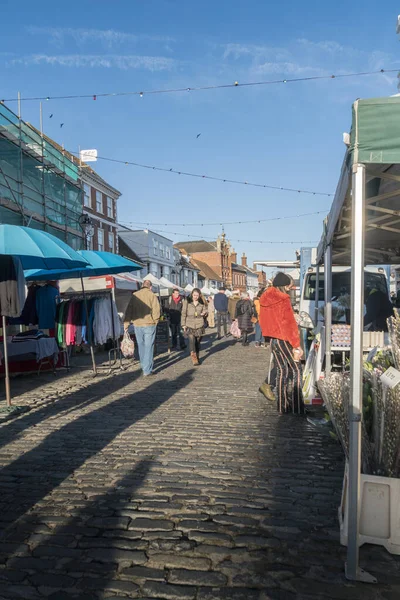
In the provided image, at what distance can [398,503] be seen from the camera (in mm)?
2744

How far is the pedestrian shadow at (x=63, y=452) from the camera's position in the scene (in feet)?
11.7

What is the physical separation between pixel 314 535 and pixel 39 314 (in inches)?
324

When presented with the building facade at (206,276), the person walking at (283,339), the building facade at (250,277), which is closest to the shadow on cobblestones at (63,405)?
the person walking at (283,339)

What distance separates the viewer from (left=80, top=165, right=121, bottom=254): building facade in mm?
37406

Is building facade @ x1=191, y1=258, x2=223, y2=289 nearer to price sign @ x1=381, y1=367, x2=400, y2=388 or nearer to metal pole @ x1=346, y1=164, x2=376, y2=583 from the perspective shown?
price sign @ x1=381, y1=367, x2=400, y2=388

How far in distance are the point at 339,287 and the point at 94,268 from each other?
16.9 ft

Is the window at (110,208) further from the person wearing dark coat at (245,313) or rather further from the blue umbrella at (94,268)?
the blue umbrella at (94,268)

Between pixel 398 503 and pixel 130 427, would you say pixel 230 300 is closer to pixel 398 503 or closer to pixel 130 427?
pixel 130 427

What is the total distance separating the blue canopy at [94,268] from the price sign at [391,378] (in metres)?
6.90

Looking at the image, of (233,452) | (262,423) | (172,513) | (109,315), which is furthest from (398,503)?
(109,315)

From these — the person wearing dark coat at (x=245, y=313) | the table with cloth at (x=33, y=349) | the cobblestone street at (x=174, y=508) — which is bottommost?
the cobblestone street at (x=174, y=508)

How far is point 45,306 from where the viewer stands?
9.88 meters

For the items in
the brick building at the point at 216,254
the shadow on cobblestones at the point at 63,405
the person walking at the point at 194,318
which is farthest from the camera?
the brick building at the point at 216,254

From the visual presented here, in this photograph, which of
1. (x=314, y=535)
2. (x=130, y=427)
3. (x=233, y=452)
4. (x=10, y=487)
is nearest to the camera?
(x=314, y=535)
